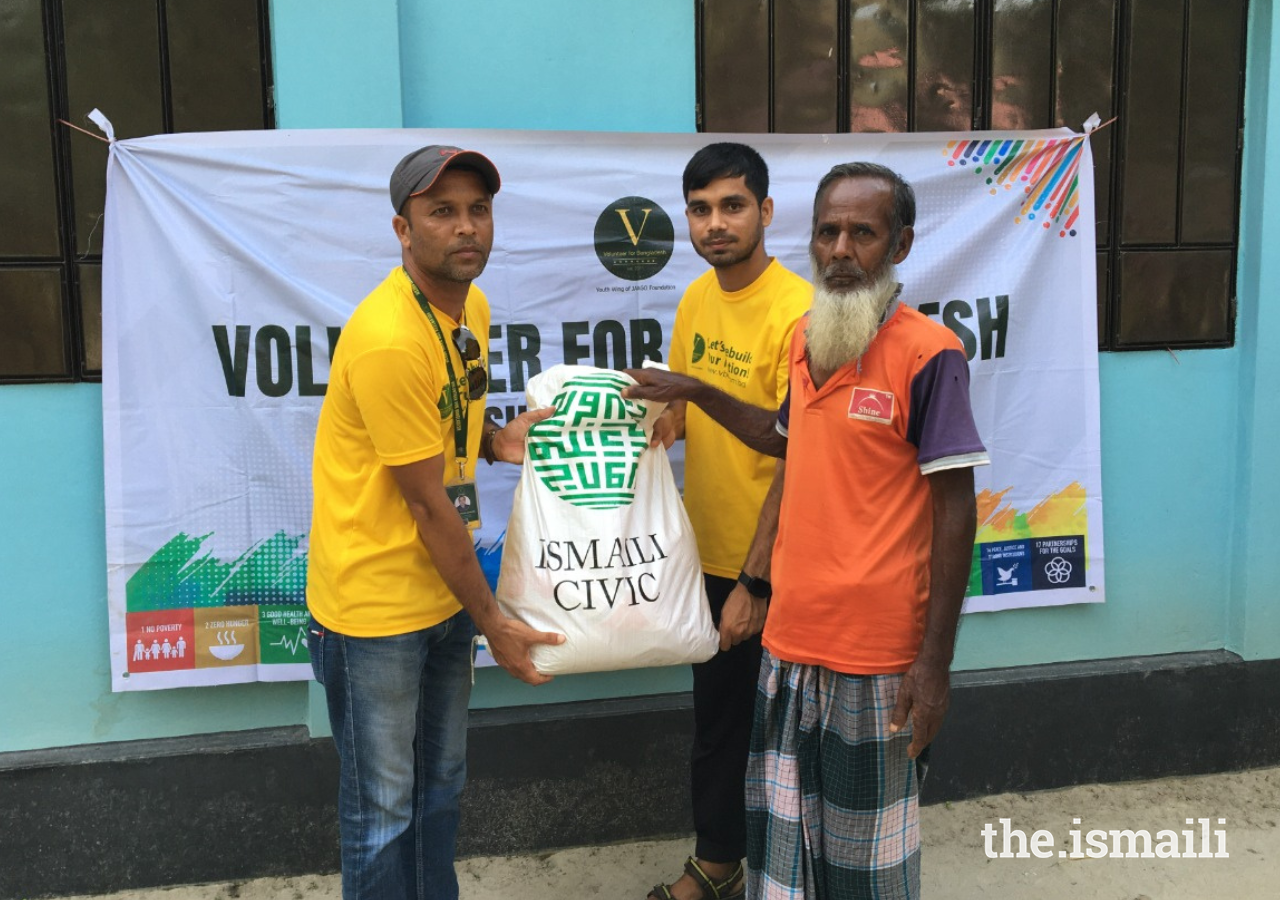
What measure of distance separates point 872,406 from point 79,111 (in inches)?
102

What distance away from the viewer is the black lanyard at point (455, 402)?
2.38 metres

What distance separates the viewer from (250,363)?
3.24m

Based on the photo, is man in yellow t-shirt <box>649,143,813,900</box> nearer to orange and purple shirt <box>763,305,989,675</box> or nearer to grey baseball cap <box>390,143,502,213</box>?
orange and purple shirt <box>763,305,989,675</box>

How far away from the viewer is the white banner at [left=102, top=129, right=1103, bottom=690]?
10.4 ft

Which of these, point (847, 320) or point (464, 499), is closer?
point (847, 320)

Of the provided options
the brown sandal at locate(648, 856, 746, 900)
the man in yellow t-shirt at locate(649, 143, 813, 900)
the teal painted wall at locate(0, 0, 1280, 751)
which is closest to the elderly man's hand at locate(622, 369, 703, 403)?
the man in yellow t-shirt at locate(649, 143, 813, 900)

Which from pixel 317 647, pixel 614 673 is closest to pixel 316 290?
pixel 317 647

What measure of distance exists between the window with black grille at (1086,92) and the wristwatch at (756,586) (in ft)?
5.43

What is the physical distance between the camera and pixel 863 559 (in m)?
2.24

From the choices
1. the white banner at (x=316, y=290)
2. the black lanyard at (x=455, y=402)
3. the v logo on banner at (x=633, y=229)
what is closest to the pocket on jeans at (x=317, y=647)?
the black lanyard at (x=455, y=402)

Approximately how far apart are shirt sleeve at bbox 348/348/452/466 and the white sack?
0.34m

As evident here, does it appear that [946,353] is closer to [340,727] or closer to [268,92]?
[340,727]

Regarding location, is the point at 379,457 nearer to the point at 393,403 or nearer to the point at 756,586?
the point at 393,403

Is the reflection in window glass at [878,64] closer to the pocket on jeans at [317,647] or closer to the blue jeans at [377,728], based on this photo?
the blue jeans at [377,728]
